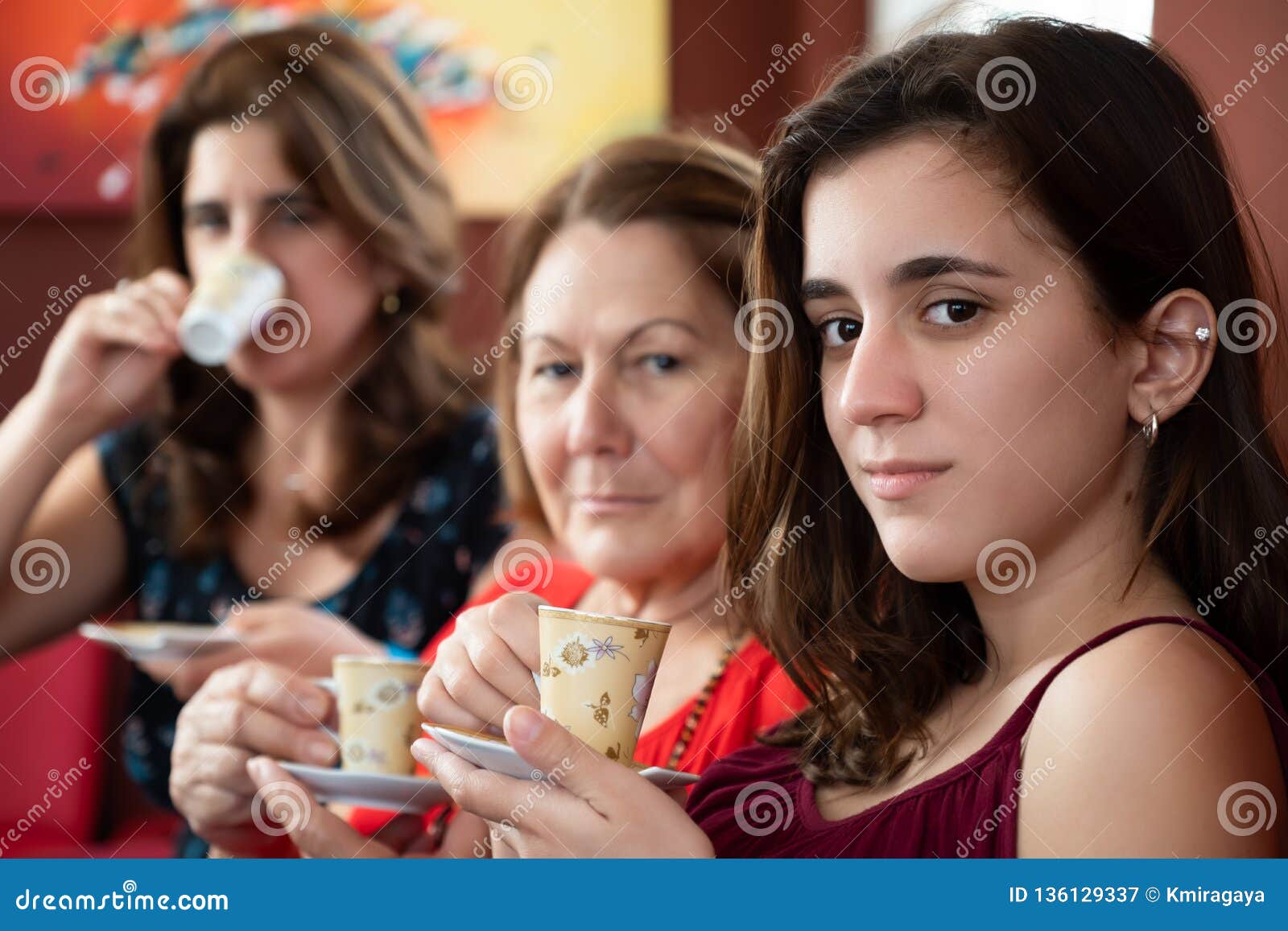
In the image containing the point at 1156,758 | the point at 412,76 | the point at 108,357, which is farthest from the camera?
the point at 412,76

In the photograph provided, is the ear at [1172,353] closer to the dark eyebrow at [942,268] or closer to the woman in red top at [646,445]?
the dark eyebrow at [942,268]

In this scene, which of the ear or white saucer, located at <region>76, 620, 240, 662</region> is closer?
the ear

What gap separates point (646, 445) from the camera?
1.33 m

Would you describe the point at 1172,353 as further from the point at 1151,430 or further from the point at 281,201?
the point at 281,201

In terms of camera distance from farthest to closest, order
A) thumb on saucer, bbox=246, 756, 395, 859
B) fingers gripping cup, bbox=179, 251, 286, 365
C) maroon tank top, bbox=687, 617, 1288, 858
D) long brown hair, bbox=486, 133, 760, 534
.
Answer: fingers gripping cup, bbox=179, 251, 286, 365
long brown hair, bbox=486, 133, 760, 534
thumb on saucer, bbox=246, 756, 395, 859
maroon tank top, bbox=687, 617, 1288, 858

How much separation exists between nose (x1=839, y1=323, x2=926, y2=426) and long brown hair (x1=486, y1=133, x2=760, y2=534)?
1.21 ft

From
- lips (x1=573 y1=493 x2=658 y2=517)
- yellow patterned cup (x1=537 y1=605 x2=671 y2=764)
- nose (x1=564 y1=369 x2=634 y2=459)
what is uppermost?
nose (x1=564 y1=369 x2=634 y2=459)

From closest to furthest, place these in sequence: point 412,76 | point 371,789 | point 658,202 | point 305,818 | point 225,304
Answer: point 371,789 → point 305,818 → point 658,202 → point 225,304 → point 412,76

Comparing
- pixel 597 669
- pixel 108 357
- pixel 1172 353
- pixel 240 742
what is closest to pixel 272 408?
pixel 108 357

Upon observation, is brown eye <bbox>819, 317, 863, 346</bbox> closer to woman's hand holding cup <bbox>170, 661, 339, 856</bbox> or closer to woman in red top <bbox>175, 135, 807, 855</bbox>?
woman in red top <bbox>175, 135, 807, 855</bbox>

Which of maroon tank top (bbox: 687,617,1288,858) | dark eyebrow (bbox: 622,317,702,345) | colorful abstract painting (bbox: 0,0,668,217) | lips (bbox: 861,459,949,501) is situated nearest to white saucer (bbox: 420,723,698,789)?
maroon tank top (bbox: 687,617,1288,858)

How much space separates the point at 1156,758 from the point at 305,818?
32.0 inches

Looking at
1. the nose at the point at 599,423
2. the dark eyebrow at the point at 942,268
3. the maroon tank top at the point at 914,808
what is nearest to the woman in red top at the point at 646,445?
the nose at the point at 599,423

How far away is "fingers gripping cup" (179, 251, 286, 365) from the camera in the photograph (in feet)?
5.97
